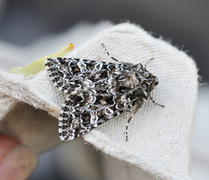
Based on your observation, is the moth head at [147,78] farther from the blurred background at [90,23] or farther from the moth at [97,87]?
the blurred background at [90,23]

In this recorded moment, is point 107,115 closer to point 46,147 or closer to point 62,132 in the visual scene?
point 62,132

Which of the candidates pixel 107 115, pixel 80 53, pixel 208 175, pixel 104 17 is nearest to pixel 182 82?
pixel 107 115

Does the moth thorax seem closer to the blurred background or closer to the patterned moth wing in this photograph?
the patterned moth wing

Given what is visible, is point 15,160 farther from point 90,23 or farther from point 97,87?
point 90,23

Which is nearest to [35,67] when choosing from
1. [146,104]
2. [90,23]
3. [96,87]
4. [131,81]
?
[96,87]

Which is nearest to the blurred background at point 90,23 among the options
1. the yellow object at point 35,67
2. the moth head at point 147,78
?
the yellow object at point 35,67

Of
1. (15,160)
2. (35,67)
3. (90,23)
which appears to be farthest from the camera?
(90,23)
